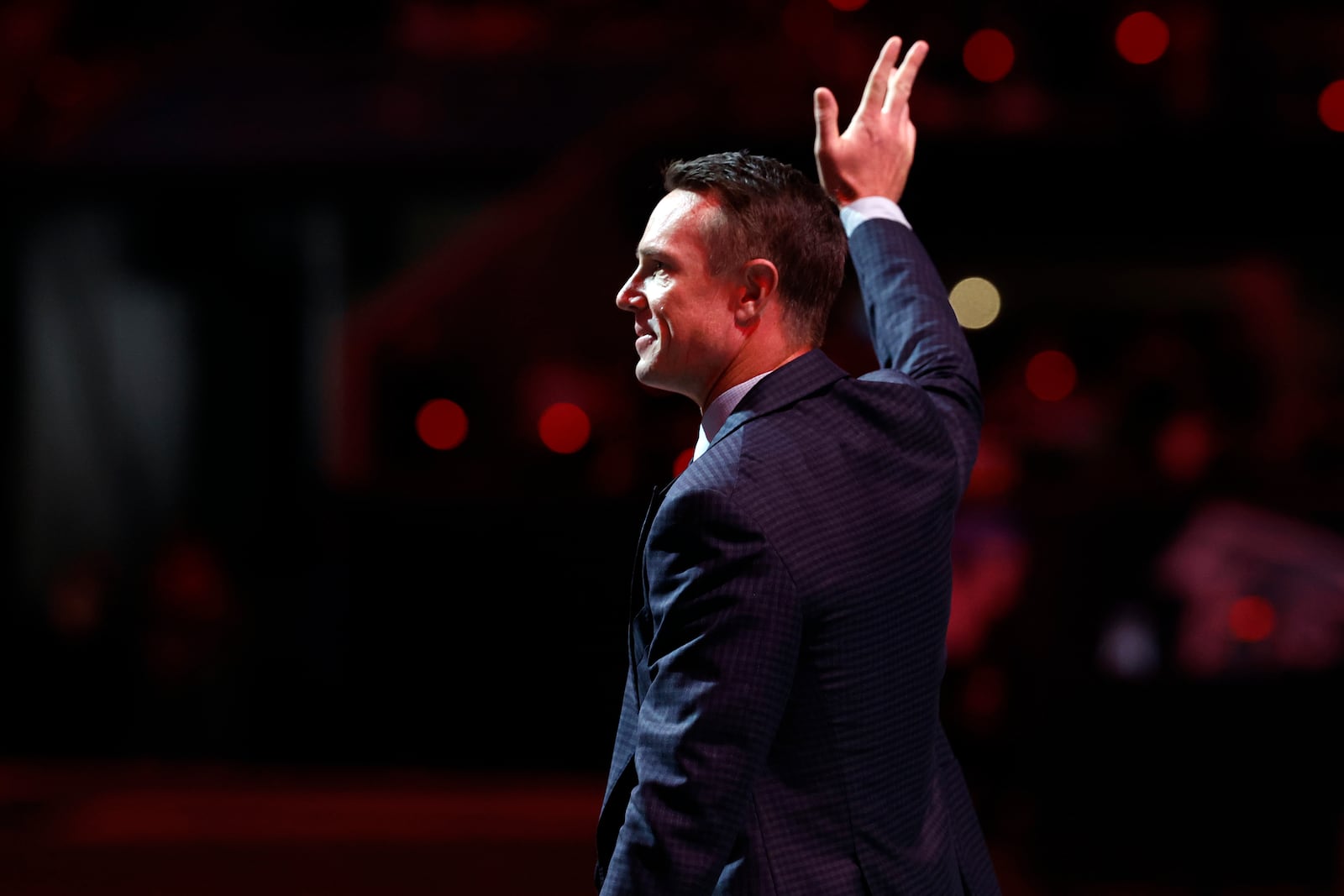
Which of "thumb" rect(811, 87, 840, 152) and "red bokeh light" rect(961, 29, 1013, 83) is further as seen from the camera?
"red bokeh light" rect(961, 29, 1013, 83)

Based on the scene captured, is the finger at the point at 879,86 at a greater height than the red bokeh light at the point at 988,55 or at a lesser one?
lesser

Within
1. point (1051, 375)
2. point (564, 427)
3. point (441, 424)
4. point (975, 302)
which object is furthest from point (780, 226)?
point (975, 302)

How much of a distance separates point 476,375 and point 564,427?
1.55 feet

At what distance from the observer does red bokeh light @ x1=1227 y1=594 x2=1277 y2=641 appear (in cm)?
411

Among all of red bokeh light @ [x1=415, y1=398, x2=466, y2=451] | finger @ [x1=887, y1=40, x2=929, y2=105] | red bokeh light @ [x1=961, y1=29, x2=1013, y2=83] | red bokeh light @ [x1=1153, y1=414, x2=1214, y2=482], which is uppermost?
red bokeh light @ [x1=961, y1=29, x2=1013, y2=83]

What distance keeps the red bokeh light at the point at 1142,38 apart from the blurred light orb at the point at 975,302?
116 cm

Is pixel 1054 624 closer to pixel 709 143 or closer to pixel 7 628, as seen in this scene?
pixel 709 143

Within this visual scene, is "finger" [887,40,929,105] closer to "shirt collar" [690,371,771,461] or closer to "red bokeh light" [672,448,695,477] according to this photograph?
"shirt collar" [690,371,771,461]

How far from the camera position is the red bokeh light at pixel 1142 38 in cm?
538

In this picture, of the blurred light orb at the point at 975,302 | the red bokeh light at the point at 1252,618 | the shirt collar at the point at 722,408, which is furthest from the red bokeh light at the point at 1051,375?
the shirt collar at the point at 722,408

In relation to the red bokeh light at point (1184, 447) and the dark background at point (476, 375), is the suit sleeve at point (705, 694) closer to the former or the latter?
the dark background at point (476, 375)

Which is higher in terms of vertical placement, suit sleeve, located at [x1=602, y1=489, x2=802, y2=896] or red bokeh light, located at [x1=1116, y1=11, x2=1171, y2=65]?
red bokeh light, located at [x1=1116, y1=11, x2=1171, y2=65]

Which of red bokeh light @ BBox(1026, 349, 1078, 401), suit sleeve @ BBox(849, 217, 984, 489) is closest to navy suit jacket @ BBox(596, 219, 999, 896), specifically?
suit sleeve @ BBox(849, 217, 984, 489)

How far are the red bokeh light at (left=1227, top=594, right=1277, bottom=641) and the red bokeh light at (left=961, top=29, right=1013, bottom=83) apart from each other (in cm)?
241
